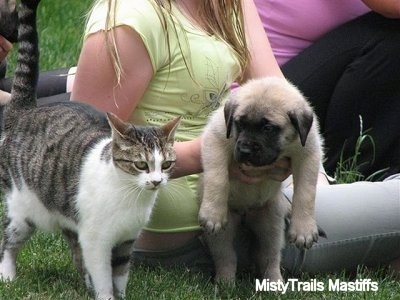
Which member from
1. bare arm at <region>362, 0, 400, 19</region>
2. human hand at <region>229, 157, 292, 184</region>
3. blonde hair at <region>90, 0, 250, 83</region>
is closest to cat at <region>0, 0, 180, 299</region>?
human hand at <region>229, 157, 292, 184</region>

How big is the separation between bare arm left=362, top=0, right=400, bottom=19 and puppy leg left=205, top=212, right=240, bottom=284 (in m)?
1.30

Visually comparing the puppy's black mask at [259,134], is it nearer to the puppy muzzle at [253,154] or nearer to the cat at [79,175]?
the puppy muzzle at [253,154]

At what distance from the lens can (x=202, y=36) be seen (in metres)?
Answer: 3.55

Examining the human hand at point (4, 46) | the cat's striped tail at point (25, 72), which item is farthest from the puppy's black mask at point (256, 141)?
the human hand at point (4, 46)

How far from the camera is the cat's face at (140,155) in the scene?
296 centimetres

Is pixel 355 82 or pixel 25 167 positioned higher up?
pixel 25 167

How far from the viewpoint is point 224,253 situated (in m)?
3.44

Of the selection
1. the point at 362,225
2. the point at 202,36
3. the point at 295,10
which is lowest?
the point at 362,225

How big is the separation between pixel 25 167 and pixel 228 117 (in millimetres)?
662

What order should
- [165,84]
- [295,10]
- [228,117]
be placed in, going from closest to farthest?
1. [228,117]
2. [165,84]
3. [295,10]

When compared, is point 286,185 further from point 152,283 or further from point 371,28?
point 371,28

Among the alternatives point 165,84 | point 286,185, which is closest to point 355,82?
point 286,185

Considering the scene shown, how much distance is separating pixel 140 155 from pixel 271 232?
700mm

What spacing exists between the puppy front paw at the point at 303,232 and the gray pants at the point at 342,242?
0.33 m
